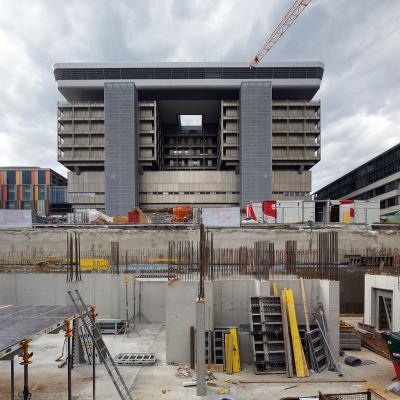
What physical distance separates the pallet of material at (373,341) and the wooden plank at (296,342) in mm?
3897

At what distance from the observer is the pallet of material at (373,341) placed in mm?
12008

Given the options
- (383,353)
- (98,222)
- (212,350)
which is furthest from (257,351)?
(98,222)

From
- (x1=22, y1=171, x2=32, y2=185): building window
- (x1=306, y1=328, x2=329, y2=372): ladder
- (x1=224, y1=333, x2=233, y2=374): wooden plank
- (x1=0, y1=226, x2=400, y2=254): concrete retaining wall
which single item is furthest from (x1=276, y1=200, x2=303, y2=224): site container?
(x1=22, y1=171, x2=32, y2=185): building window

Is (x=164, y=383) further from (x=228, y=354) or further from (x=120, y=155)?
(x=120, y=155)

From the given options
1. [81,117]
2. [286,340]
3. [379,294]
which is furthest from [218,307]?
[81,117]

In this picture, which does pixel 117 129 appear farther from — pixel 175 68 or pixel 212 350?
pixel 212 350

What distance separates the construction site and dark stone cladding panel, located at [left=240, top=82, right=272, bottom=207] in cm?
25

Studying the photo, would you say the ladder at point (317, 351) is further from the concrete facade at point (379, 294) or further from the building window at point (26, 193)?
the building window at point (26, 193)

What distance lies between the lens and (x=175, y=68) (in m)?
56.7

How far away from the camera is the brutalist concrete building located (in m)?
54.7

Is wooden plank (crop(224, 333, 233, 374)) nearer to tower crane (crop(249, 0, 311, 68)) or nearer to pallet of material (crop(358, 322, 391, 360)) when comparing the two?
pallet of material (crop(358, 322, 391, 360))

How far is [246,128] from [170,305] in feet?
157

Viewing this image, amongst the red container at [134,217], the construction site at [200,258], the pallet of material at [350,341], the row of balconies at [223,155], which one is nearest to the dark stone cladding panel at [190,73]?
the construction site at [200,258]

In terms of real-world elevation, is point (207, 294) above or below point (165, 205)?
below
